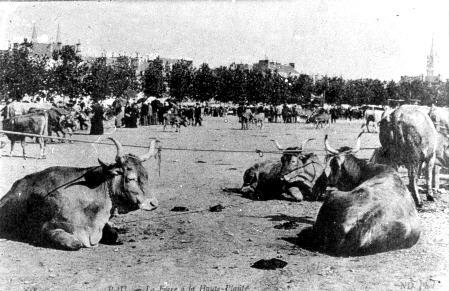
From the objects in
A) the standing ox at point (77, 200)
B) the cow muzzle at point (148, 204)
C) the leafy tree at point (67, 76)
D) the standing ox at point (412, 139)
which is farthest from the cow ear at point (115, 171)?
the leafy tree at point (67, 76)

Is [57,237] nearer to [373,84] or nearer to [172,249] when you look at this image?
[172,249]

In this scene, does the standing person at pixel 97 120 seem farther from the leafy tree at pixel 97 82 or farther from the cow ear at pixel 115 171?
the leafy tree at pixel 97 82

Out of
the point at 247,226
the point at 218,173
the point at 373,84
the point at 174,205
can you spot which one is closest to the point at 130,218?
the point at 174,205

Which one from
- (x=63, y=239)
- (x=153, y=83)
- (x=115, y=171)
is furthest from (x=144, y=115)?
(x=153, y=83)

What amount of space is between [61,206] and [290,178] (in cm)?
601

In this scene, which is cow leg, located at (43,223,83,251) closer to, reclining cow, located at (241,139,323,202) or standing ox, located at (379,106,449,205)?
reclining cow, located at (241,139,323,202)

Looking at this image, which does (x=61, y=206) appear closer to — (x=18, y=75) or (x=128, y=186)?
(x=128, y=186)

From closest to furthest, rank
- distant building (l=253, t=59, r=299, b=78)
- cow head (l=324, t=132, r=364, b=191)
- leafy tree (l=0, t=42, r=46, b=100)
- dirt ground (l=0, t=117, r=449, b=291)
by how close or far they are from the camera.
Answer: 1. dirt ground (l=0, t=117, r=449, b=291)
2. cow head (l=324, t=132, r=364, b=191)
3. leafy tree (l=0, t=42, r=46, b=100)
4. distant building (l=253, t=59, r=299, b=78)

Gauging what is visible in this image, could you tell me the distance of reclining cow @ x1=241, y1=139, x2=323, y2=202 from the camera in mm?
12344

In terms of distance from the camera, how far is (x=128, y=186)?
8.35 meters

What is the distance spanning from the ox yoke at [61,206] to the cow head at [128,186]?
0.14 meters

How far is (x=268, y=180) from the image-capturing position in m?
12.9

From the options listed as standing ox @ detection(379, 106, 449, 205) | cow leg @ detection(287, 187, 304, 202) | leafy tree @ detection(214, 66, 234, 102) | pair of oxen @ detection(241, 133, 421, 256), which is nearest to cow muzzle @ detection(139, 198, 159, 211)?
pair of oxen @ detection(241, 133, 421, 256)

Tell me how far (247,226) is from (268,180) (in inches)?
128
